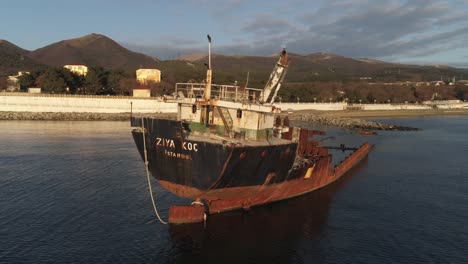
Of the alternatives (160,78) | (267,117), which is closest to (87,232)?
(267,117)

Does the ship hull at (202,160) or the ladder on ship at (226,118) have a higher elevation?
the ladder on ship at (226,118)

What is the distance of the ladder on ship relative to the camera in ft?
86.9

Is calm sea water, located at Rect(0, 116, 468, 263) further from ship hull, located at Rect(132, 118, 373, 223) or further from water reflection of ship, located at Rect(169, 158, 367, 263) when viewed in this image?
ship hull, located at Rect(132, 118, 373, 223)

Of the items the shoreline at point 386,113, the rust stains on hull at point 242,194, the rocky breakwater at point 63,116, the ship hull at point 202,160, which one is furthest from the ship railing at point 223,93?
the shoreline at point 386,113

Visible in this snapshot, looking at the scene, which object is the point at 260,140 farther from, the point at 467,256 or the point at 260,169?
the point at 467,256

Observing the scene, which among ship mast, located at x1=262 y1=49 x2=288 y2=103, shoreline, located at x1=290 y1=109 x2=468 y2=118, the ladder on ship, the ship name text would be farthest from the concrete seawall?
the ship name text

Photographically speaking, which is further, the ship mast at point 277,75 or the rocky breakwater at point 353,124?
the rocky breakwater at point 353,124

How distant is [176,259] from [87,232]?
262 inches

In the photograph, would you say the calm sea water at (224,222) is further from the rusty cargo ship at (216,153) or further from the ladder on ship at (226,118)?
the ladder on ship at (226,118)

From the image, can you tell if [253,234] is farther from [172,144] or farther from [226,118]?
[226,118]

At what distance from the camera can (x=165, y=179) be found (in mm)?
26016

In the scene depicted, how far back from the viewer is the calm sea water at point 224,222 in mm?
21938

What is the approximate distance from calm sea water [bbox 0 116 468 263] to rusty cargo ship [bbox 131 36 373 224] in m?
1.49

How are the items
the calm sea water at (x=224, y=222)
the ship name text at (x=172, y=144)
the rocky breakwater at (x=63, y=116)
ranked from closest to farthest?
the calm sea water at (x=224, y=222) → the ship name text at (x=172, y=144) → the rocky breakwater at (x=63, y=116)
